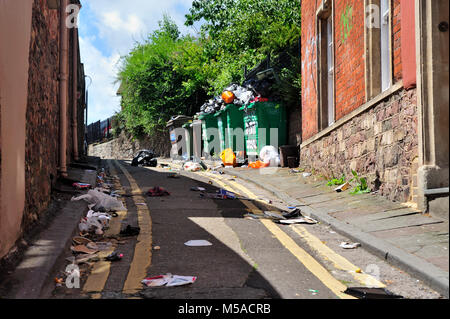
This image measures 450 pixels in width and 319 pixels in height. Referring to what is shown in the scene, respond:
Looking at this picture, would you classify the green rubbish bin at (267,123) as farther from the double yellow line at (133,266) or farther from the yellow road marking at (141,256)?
the double yellow line at (133,266)

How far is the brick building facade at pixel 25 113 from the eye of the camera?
373 cm

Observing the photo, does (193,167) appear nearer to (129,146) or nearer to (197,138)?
(197,138)

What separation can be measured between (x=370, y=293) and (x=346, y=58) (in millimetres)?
6875

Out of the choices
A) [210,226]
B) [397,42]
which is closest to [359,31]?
[397,42]

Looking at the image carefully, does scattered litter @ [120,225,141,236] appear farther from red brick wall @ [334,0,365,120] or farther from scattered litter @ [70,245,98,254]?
red brick wall @ [334,0,365,120]

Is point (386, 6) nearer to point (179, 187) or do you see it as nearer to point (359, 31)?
point (359, 31)

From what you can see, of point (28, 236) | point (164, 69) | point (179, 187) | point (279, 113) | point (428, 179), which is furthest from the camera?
point (164, 69)

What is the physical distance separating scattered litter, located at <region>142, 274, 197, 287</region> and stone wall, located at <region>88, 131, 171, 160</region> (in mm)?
25402

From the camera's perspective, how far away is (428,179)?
5.42 m

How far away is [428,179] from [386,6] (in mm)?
3696

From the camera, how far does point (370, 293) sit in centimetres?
333

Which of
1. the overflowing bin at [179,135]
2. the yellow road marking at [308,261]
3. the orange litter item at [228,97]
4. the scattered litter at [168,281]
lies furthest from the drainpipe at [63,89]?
the overflowing bin at [179,135]

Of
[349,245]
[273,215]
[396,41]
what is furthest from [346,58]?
[349,245]

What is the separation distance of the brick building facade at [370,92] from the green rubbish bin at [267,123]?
3.34 m
